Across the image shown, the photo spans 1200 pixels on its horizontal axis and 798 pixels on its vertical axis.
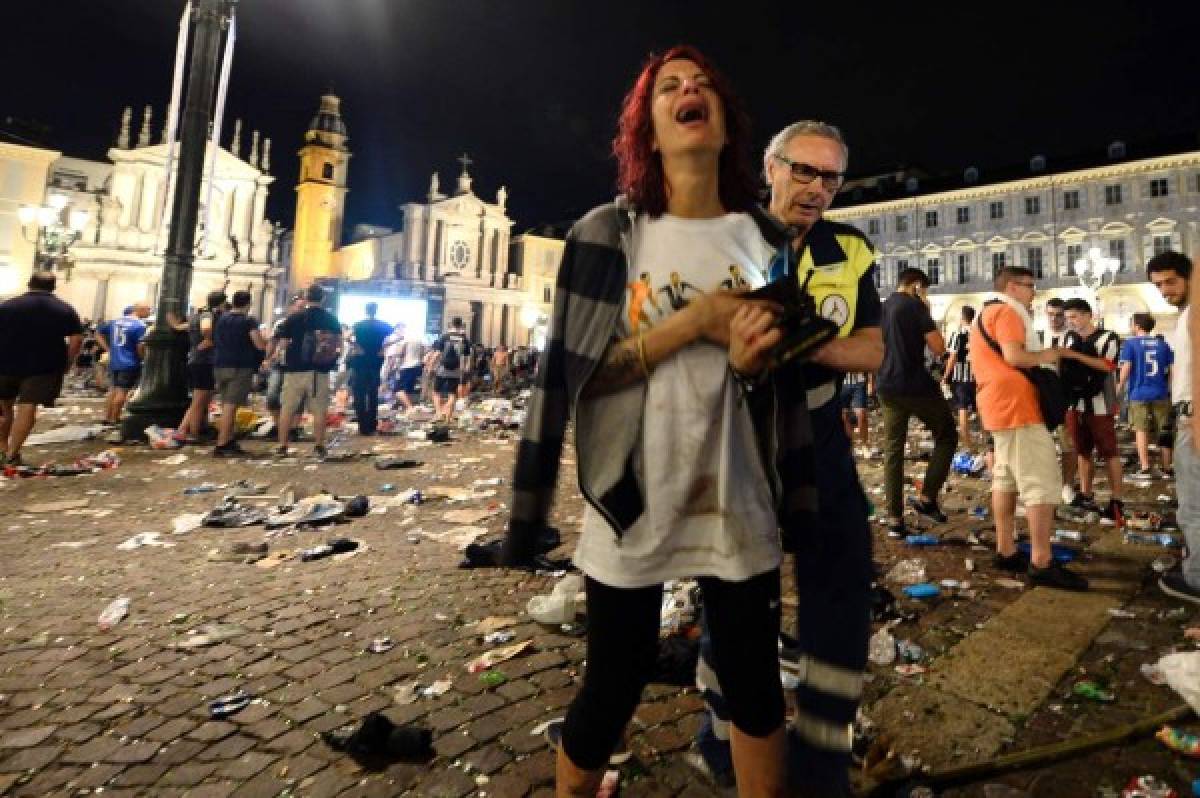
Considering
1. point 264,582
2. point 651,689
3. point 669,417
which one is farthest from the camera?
point 264,582

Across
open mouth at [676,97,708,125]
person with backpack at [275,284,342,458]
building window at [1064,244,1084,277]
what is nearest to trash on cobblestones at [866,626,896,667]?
open mouth at [676,97,708,125]

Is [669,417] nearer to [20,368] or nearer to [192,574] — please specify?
[192,574]

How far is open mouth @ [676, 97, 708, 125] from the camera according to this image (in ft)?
4.69

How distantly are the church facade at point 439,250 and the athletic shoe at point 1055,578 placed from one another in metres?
43.7

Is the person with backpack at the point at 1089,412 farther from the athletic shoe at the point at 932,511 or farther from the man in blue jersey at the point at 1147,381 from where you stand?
the athletic shoe at the point at 932,511

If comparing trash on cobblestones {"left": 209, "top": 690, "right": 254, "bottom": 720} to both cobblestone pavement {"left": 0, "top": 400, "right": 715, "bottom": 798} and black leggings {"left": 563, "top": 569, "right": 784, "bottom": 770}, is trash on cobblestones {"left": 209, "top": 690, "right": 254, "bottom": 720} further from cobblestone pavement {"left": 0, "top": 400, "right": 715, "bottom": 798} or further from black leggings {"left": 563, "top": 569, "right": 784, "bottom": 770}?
black leggings {"left": 563, "top": 569, "right": 784, "bottom": 770}

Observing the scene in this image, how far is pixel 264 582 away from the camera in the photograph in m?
3.91

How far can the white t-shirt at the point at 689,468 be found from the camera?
1343 mm

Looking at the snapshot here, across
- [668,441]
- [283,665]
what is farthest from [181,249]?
[668,441]

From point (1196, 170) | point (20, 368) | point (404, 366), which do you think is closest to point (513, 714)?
point (20, 368)

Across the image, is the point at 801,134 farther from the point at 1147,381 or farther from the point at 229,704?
the point at 1147,381

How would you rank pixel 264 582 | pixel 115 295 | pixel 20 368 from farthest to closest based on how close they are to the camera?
pixel 115 295 → pixel 20 368 → pixel 264 582

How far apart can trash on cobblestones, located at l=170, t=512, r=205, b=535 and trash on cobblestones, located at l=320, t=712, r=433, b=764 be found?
12.3ft

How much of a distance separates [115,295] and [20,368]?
150 ft
